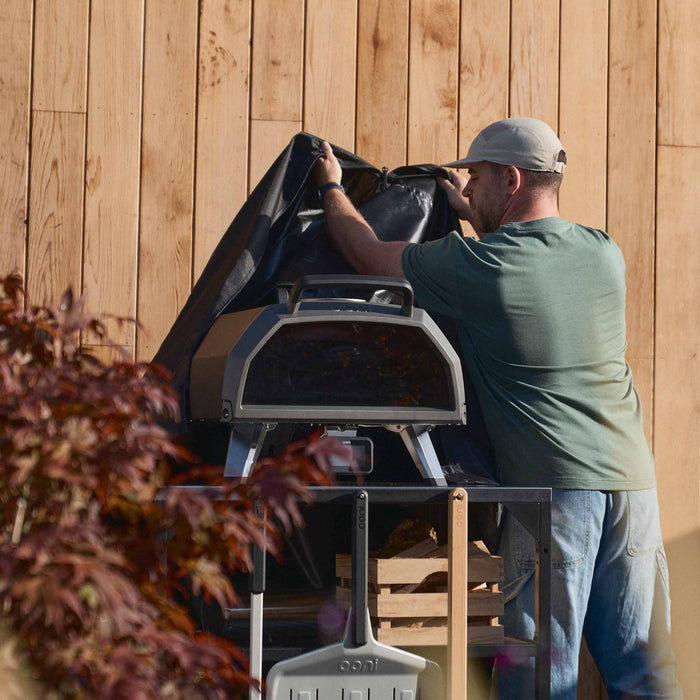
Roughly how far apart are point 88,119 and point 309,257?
1.01 m

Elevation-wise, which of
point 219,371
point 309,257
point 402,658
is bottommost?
point 402,658

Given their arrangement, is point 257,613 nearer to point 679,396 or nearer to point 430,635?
point 430,635

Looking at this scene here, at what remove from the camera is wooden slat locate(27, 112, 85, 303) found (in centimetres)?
347

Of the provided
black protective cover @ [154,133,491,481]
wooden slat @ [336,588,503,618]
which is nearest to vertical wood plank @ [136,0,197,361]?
black protective cover @ [154,133,491,481]

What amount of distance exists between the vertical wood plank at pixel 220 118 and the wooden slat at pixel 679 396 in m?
1.47

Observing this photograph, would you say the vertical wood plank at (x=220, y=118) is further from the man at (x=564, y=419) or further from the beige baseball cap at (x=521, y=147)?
the beige baseball cap at (x=521, y=147)

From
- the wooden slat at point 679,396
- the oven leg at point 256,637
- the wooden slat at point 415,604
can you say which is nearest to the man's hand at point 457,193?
the wooden slat at point 679,396

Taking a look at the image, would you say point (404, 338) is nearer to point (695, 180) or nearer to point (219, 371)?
point (219, 371)

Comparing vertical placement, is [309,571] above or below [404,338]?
below

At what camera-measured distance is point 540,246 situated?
2.86 m

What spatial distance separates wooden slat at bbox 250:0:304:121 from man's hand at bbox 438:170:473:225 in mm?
655

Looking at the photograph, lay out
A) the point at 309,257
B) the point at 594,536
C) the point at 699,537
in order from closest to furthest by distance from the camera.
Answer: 1. the point at 594,536
2. the point at 309,257
3. the point at 699,537

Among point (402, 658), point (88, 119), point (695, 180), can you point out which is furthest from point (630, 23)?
point (402, 658)

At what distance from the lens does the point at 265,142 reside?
3637 millimetres
